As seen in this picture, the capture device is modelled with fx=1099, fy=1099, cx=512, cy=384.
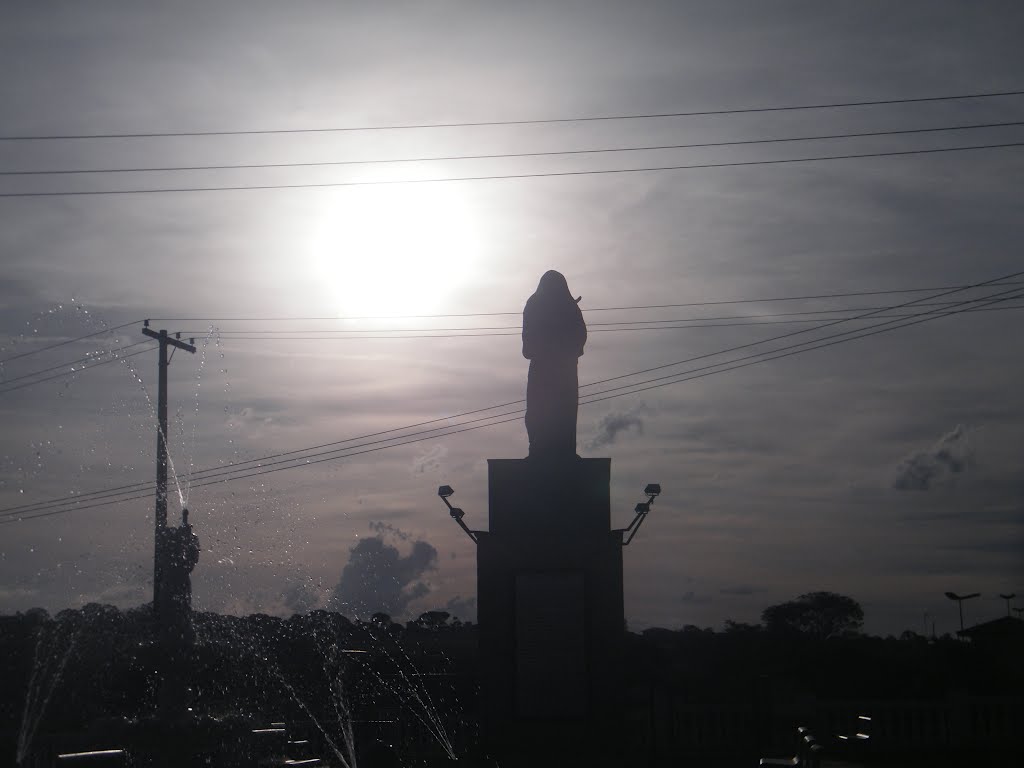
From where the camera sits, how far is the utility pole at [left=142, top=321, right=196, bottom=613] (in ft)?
92.9

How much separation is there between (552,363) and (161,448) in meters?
15.2

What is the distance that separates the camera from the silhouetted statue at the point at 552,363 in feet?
68.5

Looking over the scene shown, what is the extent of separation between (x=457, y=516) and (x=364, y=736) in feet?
19.3

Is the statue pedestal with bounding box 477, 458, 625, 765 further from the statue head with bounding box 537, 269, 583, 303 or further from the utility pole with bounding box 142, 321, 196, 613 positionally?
the utility pole with bounding box 142, 321, 196, 613

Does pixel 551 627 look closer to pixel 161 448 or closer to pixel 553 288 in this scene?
pixel 553 288

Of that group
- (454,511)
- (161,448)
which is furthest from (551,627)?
(161,448)

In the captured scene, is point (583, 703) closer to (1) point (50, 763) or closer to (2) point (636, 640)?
(1) point (50, 763)

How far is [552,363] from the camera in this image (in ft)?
70.0

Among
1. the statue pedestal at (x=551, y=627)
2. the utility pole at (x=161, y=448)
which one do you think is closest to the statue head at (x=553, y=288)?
the statue pedestal at (x=551, y=627)

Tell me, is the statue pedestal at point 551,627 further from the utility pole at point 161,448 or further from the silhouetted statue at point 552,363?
the utility pole at point 161,448

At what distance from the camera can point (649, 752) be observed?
20.5 m

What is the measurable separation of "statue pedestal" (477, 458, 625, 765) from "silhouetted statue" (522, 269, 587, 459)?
158 cm

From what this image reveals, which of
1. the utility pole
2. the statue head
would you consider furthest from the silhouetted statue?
the utility pole

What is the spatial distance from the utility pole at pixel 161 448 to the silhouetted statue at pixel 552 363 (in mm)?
11551
